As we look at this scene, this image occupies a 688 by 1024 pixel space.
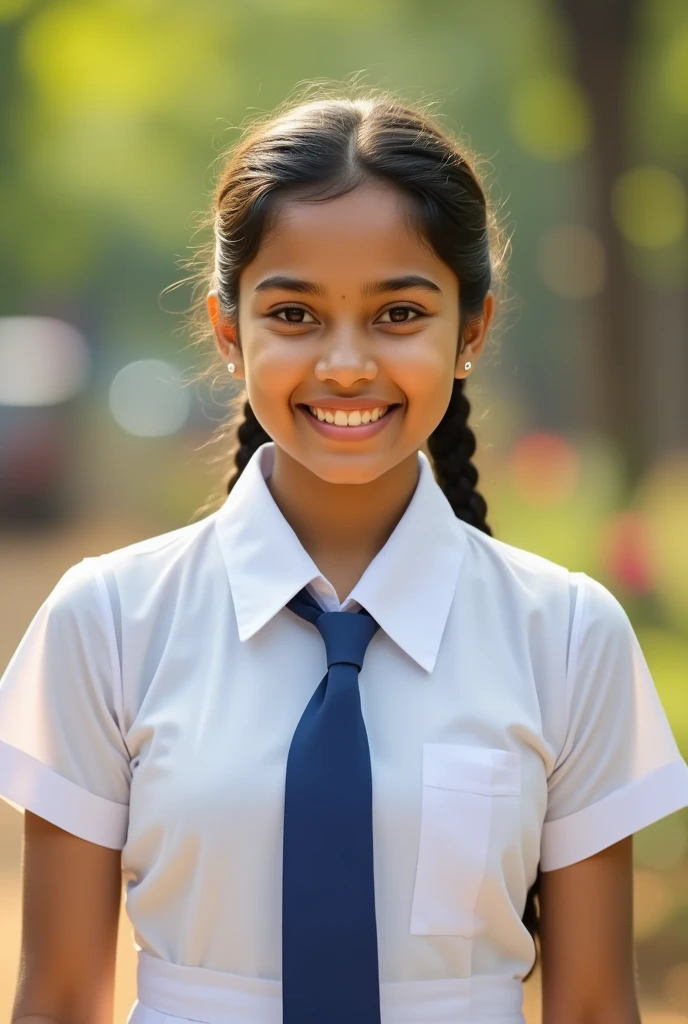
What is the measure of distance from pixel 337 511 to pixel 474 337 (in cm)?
33

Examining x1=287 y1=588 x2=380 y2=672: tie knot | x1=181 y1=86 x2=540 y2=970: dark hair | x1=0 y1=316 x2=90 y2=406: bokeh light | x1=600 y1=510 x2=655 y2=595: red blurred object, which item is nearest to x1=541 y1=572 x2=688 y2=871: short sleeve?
x1=181 y1=86 x2=540 y2=970: dark hair

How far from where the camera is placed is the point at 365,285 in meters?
1.80

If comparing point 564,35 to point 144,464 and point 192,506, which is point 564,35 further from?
point 144,464

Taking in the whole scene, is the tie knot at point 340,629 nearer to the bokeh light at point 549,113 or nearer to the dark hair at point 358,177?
the dark hair at point 358,177

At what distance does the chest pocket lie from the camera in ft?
5.68

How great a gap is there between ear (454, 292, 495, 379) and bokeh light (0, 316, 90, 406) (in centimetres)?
1155

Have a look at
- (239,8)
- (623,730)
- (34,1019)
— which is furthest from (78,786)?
(239,8)

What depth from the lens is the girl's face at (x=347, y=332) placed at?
1.80m

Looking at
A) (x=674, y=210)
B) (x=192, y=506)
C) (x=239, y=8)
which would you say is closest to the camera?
(x=674, y=210)

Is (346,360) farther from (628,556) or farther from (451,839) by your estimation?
(628,556)

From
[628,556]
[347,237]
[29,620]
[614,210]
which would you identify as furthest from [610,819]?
[29,620]

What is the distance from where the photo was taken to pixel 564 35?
6492 mm

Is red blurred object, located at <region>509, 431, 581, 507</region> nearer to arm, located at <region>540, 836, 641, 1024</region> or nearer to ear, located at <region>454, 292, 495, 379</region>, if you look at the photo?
ear, located at <region>454, 292, 495, 379</region>

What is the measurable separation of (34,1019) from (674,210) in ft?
22.3
